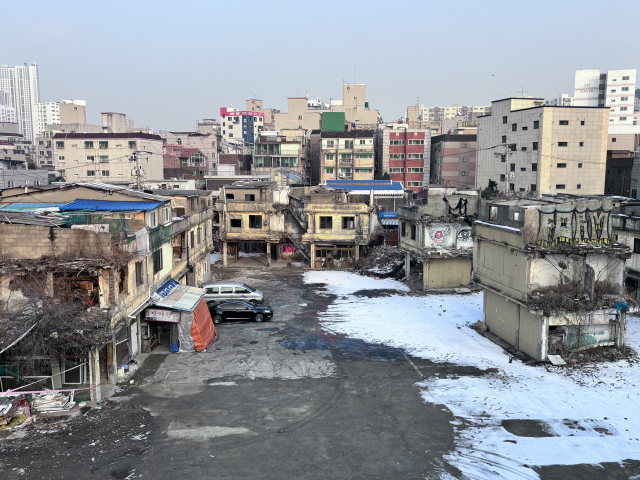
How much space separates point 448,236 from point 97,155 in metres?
64.1

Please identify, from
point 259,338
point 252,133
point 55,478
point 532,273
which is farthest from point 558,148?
point 252,133

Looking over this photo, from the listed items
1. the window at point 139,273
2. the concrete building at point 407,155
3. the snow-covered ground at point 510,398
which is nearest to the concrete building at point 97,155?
the concrete building at point 407,155

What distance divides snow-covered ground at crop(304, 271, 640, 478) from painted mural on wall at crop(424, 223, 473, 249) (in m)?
7.47

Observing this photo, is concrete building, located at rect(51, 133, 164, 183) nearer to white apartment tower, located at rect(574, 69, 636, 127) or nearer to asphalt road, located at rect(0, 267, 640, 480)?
asphalt road, located at rect(0, 267, 640, 480)

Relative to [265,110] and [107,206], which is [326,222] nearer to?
[107,206]

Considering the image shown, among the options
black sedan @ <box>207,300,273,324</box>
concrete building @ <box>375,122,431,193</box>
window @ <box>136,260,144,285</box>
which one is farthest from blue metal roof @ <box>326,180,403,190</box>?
window @ <box>136,260,144,285</box>

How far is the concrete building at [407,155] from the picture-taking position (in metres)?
78.9

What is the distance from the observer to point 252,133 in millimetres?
142000

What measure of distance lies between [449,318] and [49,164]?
335 feet

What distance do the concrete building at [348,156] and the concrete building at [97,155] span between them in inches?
1099

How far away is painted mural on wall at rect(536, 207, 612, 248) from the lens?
23406 millimetres

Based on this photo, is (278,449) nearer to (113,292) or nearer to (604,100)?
(113,292)

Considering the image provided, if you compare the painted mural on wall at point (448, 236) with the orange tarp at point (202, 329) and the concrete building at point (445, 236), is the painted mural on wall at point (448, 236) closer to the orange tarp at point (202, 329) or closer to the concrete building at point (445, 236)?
the concrete building at point (445, 236)

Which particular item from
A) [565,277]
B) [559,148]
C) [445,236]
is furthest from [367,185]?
[565,277]
